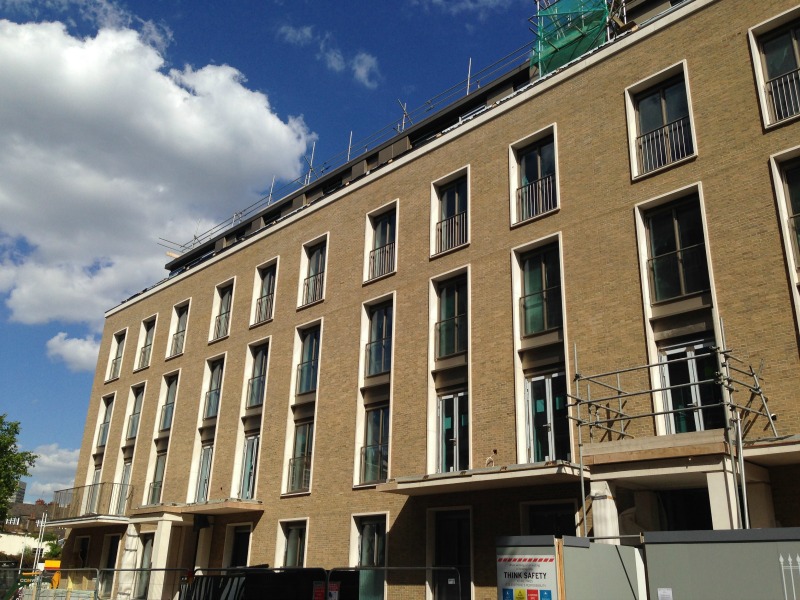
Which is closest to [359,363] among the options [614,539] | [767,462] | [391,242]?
[391,242]

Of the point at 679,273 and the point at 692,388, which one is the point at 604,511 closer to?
the point at 692,388

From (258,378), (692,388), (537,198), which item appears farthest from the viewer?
(258,378)

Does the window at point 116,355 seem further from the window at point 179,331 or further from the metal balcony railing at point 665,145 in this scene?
the metal balcony railing at point 665,145

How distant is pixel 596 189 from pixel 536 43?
833cm

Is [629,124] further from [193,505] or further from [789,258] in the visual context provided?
[193,505]

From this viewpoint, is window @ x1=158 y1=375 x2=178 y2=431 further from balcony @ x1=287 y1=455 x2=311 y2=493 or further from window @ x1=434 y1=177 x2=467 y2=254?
window @ x1=434 y1=177 x2=467 y2=254

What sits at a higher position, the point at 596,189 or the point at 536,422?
the point at 596,189

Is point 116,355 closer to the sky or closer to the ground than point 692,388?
closer to the sky

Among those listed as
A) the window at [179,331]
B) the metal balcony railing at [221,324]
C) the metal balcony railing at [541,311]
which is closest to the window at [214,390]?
the metal balcony railing at [221,324]

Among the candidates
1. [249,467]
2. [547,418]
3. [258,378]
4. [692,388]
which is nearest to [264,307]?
[258,378]

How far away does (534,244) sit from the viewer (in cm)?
1823

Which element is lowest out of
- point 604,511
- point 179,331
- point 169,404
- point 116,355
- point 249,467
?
point 604,511

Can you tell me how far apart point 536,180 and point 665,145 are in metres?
3.55

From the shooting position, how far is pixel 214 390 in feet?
90.9
